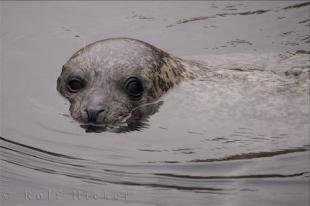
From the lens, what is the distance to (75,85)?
708 centimetres

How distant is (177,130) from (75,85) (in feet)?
3.55

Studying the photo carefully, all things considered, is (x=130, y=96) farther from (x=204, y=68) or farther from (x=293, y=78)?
(x=293, y=78)

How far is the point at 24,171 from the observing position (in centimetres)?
617

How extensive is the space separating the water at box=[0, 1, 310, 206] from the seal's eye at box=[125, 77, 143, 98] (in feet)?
0.91

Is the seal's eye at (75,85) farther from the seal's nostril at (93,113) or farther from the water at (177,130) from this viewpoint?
the seal's nostril at (93,113)

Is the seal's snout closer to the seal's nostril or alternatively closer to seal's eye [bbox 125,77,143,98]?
the seal's nostril

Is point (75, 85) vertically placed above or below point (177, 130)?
above

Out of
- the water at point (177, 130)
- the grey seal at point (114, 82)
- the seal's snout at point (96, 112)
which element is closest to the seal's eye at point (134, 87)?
the grey seal at point (114, 82)

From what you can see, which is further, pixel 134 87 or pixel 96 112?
pixel 134 87

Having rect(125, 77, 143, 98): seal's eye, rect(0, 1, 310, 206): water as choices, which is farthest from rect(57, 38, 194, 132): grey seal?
rect(0, 1, 310, 206): water

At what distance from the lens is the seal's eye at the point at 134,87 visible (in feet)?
23.0

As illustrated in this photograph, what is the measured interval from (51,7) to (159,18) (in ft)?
5.29

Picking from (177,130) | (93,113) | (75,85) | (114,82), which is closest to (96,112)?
(93,113)

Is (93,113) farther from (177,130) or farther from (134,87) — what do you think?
(177,130)
